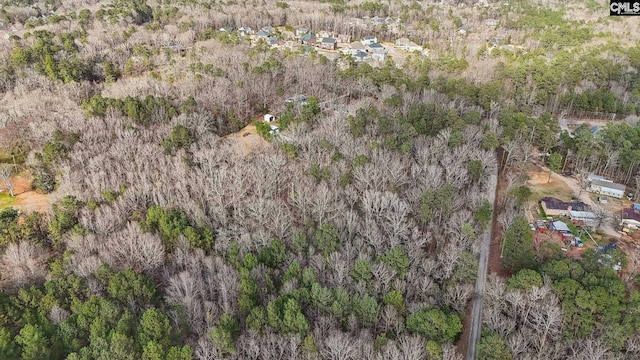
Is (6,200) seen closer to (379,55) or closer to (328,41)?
(379,55)

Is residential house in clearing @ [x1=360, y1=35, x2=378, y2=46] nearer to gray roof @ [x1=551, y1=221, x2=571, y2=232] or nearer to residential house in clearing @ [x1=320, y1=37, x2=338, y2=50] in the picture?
residential house in clearing @ [x1=320, y1=37, x2=338, y2=50]

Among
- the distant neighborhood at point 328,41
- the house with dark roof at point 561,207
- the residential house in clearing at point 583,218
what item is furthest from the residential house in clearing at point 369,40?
the residential house in clearing at point 583,218

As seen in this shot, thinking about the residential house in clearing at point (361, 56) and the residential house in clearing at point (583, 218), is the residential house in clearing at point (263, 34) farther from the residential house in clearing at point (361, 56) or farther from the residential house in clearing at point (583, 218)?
the residential house in clearing at point (583, 218)

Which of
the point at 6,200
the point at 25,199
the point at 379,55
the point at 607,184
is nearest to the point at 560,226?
the point at 607,184

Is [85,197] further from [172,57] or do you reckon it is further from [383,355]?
[172,57]

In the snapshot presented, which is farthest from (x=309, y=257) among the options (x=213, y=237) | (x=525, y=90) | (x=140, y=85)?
(x=525, y=90)

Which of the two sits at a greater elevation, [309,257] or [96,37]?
[96,37]
